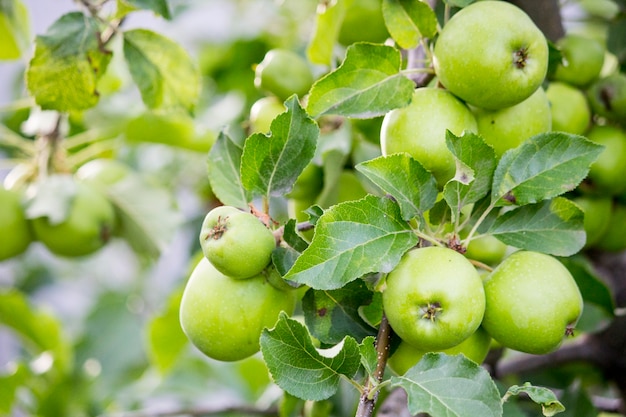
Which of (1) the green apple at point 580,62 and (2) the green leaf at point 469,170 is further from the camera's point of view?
(1) the green apple at point 580,62

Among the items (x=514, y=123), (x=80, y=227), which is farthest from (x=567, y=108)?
(x=80, y=227)

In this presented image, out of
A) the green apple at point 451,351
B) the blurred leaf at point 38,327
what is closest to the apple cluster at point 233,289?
the green apple at point 451,351

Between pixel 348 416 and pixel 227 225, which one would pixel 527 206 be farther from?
pixel 348 416

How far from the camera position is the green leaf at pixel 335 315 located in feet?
1.99

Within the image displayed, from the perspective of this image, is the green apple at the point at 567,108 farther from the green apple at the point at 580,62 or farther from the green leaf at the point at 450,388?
the green leaf at the point at 450,388

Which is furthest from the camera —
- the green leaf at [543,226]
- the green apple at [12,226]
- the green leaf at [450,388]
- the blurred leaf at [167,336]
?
the blurred leaf at [167,336]

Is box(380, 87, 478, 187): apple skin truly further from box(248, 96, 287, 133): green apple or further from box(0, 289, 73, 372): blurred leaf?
box(0, 289, 73, 372): blurred leaf

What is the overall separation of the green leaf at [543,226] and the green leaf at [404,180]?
0.28 ft

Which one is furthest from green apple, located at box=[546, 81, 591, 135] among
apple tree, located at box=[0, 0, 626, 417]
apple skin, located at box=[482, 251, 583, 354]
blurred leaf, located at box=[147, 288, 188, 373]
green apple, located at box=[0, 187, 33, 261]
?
→ green apple, located at box=[0, 187, 33, 261]

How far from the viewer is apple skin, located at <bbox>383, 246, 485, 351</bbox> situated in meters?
0.54

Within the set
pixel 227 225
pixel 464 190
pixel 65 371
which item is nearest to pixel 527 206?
pixel 464 190

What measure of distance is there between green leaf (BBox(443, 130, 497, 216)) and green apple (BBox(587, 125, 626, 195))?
0.29m

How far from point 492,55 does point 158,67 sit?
0.46 meters

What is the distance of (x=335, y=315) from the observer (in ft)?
2.01
